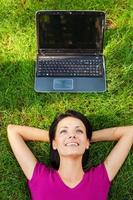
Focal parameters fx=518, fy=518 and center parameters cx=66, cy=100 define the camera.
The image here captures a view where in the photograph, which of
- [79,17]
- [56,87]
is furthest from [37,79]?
[79,17]

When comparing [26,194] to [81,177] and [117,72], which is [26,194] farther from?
[117,72]

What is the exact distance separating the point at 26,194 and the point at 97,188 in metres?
0.67

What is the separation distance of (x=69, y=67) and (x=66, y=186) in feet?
3.95

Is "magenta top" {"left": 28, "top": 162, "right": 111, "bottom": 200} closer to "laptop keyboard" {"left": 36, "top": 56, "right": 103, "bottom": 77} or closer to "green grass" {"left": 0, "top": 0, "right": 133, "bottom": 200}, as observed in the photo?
"green grass" {"left": 0, "top": 0, "right": 133, "bottom": 200}

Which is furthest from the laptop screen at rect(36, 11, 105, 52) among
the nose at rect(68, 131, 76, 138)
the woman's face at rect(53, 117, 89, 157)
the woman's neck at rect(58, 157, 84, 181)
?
the woman's neck at rect(58, 157, 84, 181)

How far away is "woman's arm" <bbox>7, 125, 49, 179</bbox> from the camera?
4.36m

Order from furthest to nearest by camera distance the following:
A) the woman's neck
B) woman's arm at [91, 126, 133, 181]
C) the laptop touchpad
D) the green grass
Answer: the laptop touchpad
the green grass
woman's arm at [91, 126, 133, 181]
the woman's neck

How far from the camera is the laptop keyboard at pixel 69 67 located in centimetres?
484

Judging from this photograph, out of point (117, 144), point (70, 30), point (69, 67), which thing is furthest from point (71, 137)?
point (70, 30)

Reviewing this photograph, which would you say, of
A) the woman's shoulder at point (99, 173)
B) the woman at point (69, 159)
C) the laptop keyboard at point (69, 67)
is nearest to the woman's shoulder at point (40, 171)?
the woman at point (69, 159)

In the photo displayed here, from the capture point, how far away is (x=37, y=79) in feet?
15.9

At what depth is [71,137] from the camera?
4133 millimetres

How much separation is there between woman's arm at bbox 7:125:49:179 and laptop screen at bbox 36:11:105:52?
81 centimetres

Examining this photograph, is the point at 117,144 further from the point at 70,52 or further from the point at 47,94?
the point at 70,52
